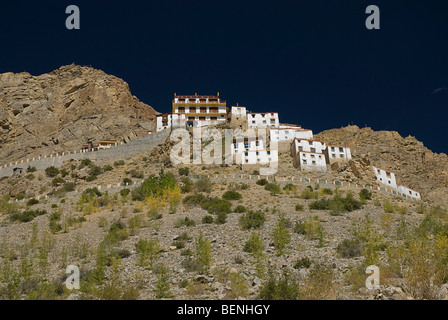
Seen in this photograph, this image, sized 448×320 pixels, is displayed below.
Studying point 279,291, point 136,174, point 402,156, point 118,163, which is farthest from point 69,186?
point 402,156

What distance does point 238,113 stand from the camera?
63.8m

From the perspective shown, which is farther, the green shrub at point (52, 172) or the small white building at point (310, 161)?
the green shrub at point (52, 172)

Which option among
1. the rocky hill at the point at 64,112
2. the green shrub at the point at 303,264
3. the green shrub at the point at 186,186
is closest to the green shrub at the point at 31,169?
the rocky hill at the point at 64,112

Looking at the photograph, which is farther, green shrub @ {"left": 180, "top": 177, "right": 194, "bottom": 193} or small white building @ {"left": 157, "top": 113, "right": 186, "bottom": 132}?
small white building @ {"left": 157, "top": 113, "right": 186, "bottom": 132}

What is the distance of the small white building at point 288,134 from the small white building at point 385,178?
12180 mm

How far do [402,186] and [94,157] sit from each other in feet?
131

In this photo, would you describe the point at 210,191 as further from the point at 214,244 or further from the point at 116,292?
the point at 116,292

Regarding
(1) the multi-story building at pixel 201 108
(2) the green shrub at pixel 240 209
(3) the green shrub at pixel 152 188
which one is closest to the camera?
(2) the green shrub at pixel 240 209

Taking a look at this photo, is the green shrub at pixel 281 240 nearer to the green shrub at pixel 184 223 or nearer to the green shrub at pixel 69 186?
the green shrub at pixel 184 223

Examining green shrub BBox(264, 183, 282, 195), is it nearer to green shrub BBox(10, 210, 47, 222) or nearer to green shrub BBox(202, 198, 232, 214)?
green shrub BBox(202, 198, 232, 214)

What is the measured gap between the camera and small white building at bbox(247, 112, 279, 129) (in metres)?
62.1

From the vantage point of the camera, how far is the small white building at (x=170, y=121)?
60.4m

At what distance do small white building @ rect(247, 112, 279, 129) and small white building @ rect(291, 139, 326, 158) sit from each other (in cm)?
1010

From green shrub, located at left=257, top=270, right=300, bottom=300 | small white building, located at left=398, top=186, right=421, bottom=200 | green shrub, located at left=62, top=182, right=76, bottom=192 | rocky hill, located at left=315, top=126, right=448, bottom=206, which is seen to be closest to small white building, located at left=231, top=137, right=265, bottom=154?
rocky hill, located at left=315, top=126, right=448, bottom=206
